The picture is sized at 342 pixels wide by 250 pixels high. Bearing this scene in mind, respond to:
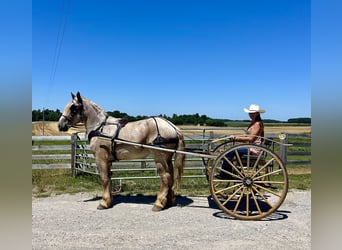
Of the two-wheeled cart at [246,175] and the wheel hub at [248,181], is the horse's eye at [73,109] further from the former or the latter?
the wheel hub at [248,181]

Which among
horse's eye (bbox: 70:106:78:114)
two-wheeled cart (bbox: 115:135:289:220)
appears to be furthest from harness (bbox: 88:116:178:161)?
two-wheeled cart (bbox: 115:135:289:220)

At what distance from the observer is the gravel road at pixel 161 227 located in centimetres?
385

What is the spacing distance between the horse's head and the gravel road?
4.98ft

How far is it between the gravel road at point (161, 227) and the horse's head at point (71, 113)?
1.52m

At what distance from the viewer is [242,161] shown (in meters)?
5.01

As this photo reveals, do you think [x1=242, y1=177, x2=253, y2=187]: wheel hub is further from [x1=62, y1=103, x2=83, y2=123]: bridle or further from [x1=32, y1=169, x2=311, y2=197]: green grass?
[x1=62, y1=103, x2=83, y2=123]: bridle

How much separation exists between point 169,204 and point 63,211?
1.88m

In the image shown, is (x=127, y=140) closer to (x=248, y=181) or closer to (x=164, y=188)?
(x=164, y=188)

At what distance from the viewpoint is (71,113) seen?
18.9 feet

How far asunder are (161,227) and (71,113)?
108 inches

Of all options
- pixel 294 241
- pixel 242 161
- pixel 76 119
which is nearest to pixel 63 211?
pixel 76 119

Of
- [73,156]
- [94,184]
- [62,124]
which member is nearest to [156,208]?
[62,124]

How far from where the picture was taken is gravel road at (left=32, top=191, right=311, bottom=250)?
152 inches
